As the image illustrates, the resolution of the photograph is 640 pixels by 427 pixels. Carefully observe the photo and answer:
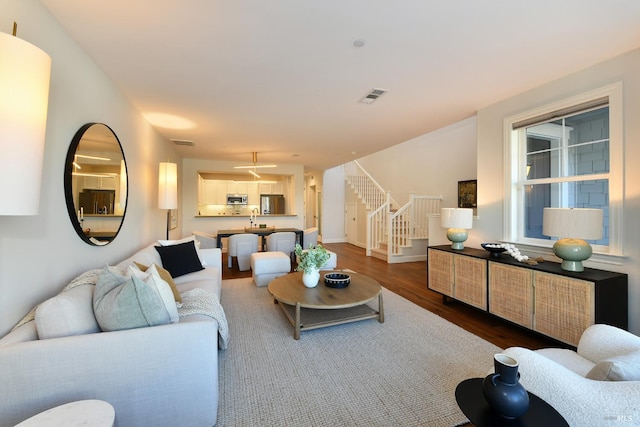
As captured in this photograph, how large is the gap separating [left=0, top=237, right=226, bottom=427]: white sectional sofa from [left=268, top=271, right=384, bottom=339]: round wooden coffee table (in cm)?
119

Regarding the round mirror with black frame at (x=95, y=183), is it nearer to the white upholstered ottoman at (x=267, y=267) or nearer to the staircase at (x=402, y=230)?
the white upholstered ottoman at (x=267, y=267)

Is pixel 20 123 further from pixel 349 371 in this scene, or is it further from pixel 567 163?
pixel 567 163

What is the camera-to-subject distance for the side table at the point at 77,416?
1.02 meters

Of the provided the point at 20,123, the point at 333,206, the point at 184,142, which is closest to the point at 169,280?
the point at 20,123

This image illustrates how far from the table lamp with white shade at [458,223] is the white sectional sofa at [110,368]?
2989 millimetres

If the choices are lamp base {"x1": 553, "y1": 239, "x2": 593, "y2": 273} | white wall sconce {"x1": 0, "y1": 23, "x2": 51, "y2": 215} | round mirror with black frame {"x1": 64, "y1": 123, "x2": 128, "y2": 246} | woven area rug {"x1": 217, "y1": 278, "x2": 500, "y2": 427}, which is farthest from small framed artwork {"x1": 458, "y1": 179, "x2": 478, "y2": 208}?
white wall sconce {"x1": 0, "y1": 23, "x2": 51, "y2": 215}

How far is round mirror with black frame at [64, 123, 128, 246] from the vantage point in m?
2.05

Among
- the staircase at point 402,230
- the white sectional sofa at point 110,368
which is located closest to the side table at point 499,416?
the white sectional sofa at point 110,368

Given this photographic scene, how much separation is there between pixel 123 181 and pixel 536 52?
4121 millimetres

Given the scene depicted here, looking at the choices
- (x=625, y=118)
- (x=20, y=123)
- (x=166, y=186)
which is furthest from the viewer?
(x=166, y=186)

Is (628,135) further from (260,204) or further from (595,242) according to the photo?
(260,204)

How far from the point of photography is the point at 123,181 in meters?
2.90

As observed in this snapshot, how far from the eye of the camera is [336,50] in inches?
87.7

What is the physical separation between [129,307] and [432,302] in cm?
340
